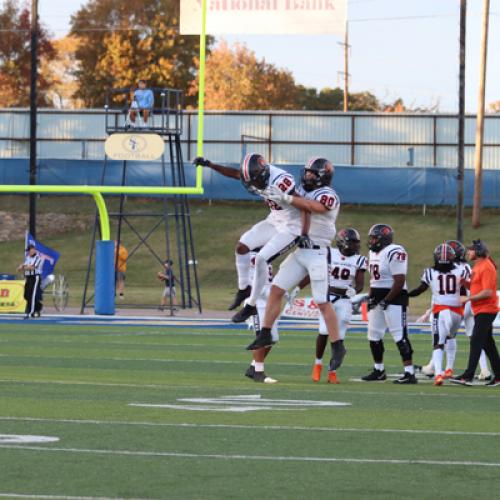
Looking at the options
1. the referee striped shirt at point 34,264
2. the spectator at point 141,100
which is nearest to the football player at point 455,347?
the referee striped shirt at point 34,264

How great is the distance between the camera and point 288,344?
19844mm

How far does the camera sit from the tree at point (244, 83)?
75000 mm

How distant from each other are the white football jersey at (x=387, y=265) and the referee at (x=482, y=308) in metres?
0.72

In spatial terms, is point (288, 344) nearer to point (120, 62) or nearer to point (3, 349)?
point (3, 349)

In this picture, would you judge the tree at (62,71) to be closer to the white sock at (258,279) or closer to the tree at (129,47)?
the tree at (129,47)

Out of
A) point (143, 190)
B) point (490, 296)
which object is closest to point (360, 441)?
point (490, 296)

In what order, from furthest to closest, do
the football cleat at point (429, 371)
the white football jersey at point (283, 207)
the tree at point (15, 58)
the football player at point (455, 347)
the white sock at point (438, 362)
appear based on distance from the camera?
the tree at point (15, 58) → the football cleat at point (429, 371) → the football player at point (455, 347) → the white sock at point (438, 362) → the white football jersey at point (283, 207)

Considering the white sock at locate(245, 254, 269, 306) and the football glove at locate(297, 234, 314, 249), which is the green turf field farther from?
the football glove at locate(297, 234, 314, 249)

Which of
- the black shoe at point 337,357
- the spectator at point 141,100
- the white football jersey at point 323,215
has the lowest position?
the black shoe at point 337,357

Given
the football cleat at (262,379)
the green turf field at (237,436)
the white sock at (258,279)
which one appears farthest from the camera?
the football cleat at (262,379)

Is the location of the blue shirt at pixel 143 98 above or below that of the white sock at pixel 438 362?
above

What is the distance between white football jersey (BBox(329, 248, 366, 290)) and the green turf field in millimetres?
1023

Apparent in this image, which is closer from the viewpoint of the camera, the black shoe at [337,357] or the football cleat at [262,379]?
the black shoe at [337,357]

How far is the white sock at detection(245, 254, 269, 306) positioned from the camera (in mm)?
12539
